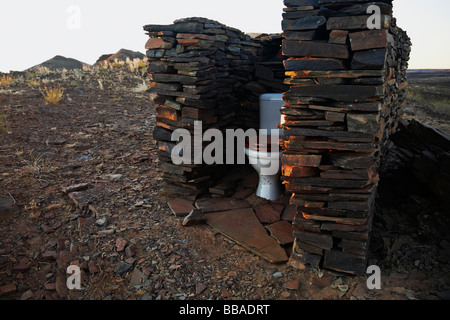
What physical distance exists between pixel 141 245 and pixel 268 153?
2023mm

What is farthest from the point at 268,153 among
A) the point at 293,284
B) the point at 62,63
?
the point at 62,63

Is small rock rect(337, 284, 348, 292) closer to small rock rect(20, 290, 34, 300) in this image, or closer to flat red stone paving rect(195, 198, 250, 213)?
flat red stone paving rect(195, 198, 250, 213)

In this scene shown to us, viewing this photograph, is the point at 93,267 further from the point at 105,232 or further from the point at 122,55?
the point at 122,55

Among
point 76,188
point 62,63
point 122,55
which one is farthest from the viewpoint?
point 122,55

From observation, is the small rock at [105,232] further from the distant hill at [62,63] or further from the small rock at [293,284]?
the distant hill at [62,63]

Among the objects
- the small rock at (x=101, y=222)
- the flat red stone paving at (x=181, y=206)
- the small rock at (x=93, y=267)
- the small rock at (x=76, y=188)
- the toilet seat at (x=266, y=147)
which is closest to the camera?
the small rock at (x=93, y=267)

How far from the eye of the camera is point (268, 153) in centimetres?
450

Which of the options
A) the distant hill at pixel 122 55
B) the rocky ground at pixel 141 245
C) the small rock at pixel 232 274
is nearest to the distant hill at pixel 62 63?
the distant hill at pixel 122 55

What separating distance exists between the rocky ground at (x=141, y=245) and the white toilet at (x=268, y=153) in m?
1.17

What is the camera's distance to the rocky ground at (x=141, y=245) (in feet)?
10.1

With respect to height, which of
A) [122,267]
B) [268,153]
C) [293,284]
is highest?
[268,153]
